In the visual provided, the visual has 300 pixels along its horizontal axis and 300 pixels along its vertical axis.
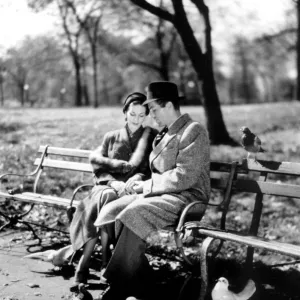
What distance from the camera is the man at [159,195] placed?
3947 millimetres

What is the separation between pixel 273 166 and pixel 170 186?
97 centimetres

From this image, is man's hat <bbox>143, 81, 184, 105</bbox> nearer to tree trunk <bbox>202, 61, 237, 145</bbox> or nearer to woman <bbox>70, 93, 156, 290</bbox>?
woman <bbox>70, 93, 156, 290</bbox>

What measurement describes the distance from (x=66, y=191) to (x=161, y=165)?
140 inches

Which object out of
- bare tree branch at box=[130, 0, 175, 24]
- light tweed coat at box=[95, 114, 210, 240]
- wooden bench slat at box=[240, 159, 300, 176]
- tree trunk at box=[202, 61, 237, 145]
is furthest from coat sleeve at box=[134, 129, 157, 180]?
tree trunk at box=[202, 61, 237, 145]

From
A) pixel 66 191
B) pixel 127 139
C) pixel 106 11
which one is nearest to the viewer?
pixel 127 139

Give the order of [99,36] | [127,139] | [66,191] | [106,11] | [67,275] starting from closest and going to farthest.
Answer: [67,275]
[127,139]
[66,191]
[106,11]
[99,36]

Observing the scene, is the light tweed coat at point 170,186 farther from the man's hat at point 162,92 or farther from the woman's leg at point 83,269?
the woman's leg at point 83,269

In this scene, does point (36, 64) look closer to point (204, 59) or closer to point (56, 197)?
point (204, 59)

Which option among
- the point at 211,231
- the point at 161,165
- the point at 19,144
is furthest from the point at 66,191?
the point at 211,231

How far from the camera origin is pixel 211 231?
383 cm

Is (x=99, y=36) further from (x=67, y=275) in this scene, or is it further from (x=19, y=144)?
(x=67, y=275)

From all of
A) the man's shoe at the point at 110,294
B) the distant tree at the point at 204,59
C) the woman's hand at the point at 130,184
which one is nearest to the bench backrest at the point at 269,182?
the woman's hand at the point at 130,184

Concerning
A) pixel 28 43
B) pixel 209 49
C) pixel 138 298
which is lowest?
pixel 138 298

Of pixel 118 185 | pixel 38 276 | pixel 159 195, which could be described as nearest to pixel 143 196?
pixel 159 195
